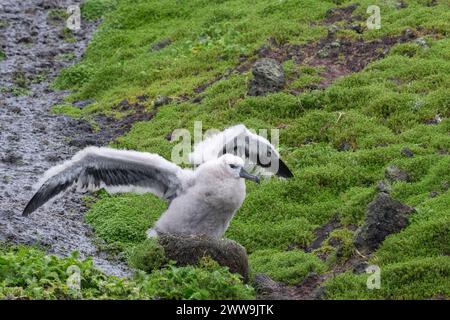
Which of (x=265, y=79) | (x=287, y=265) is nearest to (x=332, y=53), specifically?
(x=265, y=79)

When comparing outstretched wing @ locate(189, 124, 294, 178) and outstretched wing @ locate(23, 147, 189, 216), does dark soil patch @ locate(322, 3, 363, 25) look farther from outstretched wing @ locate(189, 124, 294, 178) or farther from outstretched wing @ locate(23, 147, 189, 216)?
outstretched wing @ locate(23, 147, 189, 216)

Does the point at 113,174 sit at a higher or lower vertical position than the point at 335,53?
higher

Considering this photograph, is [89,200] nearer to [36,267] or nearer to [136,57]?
[36,267]

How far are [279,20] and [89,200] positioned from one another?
6889 mm

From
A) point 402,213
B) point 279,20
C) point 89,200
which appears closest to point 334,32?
point 279,20

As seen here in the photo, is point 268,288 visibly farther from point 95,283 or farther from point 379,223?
point 95,283

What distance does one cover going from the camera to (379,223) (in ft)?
41.5

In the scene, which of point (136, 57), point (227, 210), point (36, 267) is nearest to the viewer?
point (36, 267)

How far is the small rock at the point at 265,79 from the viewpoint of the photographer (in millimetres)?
18000

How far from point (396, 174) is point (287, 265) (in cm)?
249

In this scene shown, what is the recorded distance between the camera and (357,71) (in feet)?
60.6

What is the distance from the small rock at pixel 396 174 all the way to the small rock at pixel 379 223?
1765 mm

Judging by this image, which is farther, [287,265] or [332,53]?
[332,53]

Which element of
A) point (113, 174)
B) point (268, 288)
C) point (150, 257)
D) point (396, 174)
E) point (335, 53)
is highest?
point (113, 174)
